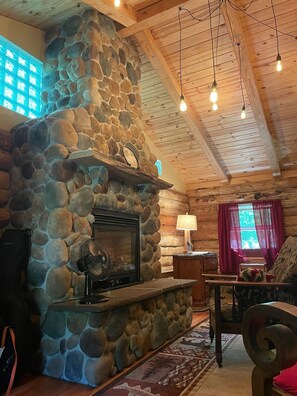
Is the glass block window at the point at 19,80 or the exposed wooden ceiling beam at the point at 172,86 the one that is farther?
the exposed wooden ceiling beam at the point at 172,86

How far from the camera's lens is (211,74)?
417 centimetres

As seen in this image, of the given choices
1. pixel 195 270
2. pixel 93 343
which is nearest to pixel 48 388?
pixel 93 343

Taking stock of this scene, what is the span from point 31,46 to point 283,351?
3.75 m

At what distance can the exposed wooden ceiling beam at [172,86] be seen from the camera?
12.5 feet

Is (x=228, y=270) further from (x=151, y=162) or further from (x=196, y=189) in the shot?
(x=151, y=162)

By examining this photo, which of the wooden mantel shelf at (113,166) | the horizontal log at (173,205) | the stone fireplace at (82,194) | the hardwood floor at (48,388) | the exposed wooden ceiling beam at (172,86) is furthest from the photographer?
the horizontal log at (173,205)

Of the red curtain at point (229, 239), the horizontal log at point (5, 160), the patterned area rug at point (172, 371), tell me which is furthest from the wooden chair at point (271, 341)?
the red curtain at point (229, 239)

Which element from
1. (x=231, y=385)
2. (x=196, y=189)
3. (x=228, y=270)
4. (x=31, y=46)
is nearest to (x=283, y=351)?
(x=231, y=385)

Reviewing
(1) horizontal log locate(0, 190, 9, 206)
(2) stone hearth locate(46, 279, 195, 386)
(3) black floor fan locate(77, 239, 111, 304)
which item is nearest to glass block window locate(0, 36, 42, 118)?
(1) horizontal log locate(0, 190, 9, 206)

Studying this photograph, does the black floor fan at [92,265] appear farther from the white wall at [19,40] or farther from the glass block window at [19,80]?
the glass block window at [19,80]

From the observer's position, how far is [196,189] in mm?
6656

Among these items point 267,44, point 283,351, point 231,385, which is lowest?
point 231,385

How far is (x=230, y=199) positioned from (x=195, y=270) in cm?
191

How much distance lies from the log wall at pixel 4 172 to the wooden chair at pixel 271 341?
98.1 inches
